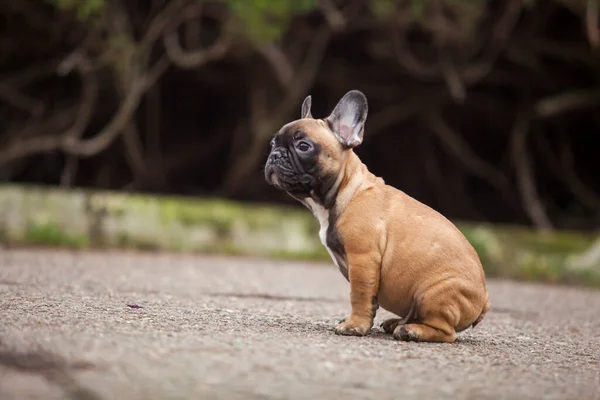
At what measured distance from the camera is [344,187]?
3910 millimetres

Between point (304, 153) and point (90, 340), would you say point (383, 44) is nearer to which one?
point (304, 153)

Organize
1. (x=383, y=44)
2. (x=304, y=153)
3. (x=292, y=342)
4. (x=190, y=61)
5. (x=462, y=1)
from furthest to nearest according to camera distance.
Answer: (x=383, y=44), (x=190, y=61), (x=462, y=1), (x=304, y=153), (x=292, y=342)

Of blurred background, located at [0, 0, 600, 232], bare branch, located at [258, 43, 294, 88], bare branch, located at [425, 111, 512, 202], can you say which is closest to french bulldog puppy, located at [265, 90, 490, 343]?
blurred background, located at [0, 0, 600, 232]

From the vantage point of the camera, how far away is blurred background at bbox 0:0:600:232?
9117 mm

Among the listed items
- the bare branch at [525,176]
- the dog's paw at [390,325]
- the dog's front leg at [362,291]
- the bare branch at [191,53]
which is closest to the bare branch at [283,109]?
the bare branch at [191,53]

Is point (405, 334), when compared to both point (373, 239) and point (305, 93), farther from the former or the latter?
point (305, 93)

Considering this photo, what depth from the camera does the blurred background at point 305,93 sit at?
359 inches

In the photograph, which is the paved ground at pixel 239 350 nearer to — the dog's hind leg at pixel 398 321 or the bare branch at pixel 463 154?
the dog's hind leg at pixel 398 321

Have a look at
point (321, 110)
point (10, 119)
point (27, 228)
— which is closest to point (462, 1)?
point (321, 110)

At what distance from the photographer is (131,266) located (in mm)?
6848

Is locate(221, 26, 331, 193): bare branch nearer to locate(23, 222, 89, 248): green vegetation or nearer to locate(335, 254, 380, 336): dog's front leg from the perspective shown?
locate(23, 222, 89, 248): green vegetation

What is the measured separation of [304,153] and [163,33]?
20.2ft

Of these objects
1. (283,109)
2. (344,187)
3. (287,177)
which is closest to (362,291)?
(344,187)

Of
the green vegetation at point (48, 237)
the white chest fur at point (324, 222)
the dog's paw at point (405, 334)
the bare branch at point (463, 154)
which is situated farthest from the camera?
the bare branch at point (463, 154)
